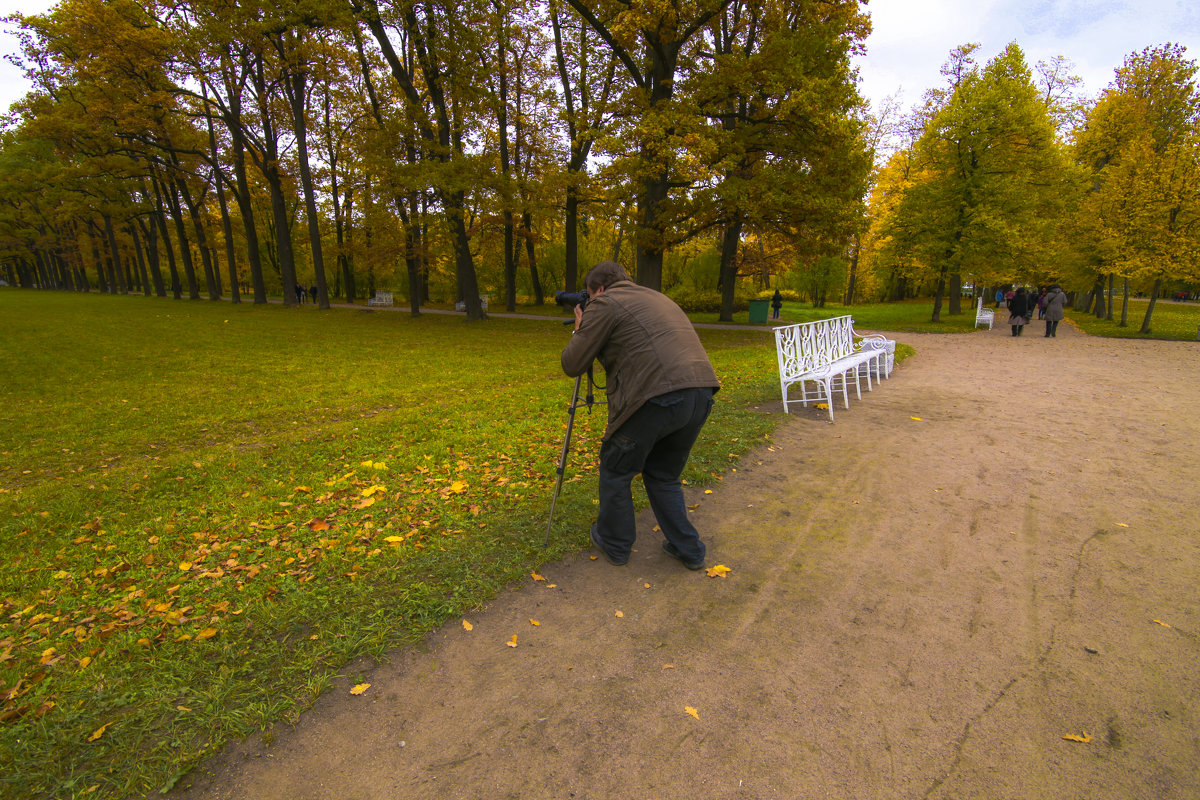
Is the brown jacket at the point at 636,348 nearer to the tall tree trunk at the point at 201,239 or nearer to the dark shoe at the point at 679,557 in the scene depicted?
the dark shoe at the point at 679,557

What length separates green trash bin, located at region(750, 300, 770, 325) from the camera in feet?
73.5

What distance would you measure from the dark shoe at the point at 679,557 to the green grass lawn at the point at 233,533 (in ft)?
2.03

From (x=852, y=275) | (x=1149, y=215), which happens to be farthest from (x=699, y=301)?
(x=1149, y=215)

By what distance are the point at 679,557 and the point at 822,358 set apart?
575cm

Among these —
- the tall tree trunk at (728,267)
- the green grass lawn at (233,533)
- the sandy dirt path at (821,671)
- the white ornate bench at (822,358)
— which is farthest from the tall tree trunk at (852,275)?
the sandy dirt path at (821,671)

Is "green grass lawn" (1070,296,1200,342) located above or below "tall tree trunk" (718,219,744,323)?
below

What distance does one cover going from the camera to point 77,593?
10.7 feet

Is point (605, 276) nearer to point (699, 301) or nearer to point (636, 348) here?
point (636, 348)

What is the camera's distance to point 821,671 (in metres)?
2.53

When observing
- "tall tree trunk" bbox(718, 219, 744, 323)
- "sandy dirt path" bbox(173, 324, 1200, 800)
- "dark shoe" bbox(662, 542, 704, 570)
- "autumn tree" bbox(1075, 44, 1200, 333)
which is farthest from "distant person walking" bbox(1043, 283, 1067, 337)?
"dark shoe" bbox(662, 542, 704, 570)

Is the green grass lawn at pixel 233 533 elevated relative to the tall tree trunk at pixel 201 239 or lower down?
lower down

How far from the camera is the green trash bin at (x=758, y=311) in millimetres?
A: 22406

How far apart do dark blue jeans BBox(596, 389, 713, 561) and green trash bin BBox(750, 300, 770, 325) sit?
20.1 meters

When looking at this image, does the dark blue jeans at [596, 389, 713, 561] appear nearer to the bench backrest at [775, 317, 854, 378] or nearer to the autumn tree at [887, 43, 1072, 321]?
the bench backrest at [775, 317, 854, 378]
